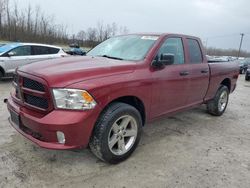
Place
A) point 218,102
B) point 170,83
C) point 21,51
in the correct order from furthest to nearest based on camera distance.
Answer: point 21,51, point 218,102, point 170,83

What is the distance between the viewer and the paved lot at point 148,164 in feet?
9.73

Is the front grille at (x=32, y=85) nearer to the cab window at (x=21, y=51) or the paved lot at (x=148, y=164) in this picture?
the paved lot at (x=148, y=164)

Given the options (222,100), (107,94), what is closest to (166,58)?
(107,94)

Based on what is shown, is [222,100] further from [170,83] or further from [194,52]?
[170,83]

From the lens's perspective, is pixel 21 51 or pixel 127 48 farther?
pixel 21 51

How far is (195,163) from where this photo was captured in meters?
3.54

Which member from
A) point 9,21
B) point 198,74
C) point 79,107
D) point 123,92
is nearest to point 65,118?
point 79,107

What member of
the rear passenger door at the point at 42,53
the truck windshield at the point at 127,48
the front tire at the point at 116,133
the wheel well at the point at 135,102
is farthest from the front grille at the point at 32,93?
the rear passenger door at the point at 42,53

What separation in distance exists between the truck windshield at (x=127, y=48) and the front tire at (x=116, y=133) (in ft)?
3.17

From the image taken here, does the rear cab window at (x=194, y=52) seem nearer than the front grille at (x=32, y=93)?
No

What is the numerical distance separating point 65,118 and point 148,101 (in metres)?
1.43

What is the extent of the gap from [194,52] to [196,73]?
0.50m

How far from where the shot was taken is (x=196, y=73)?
4699mm

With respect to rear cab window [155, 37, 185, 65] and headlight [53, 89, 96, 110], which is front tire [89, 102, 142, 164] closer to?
headlight [53, 89, 96, 110]
